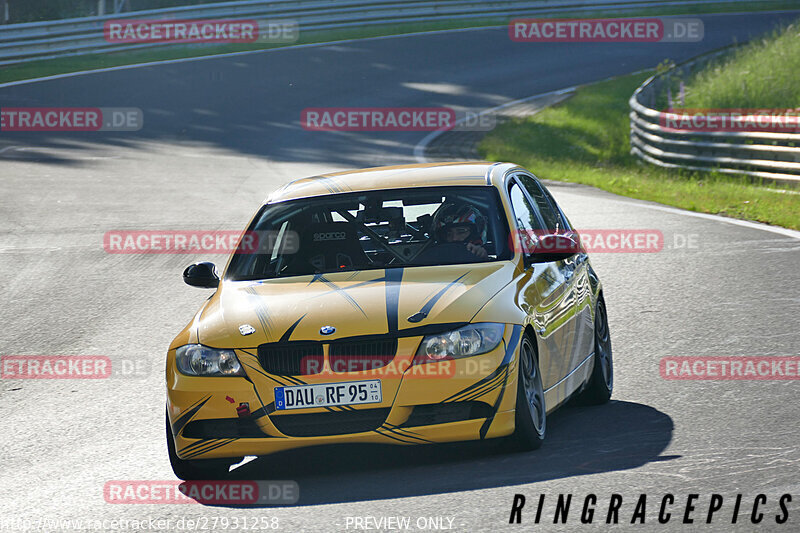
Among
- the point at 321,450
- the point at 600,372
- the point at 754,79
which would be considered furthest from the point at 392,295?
the point at 754,79

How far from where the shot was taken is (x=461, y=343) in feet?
20.5

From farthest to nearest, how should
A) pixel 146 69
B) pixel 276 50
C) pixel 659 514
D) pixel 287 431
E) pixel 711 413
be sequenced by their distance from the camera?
1. pixel 276 50
2. pixel 146 69
3. pixel 711 413
4. pixel 287 431
5. pixel 659 514

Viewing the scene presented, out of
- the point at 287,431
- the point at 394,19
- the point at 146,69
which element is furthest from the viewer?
the point at 394,19

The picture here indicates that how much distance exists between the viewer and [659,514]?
17.3 feet

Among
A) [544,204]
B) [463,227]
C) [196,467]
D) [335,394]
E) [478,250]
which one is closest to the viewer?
[335,394]

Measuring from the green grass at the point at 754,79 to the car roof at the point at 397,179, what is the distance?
17.6 metres

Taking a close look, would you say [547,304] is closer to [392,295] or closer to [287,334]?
[392,295]

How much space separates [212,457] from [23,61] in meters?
29.1

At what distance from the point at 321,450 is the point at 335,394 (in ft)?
1.01

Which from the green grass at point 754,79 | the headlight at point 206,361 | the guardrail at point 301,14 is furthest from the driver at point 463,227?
the guardrail at point 301,14

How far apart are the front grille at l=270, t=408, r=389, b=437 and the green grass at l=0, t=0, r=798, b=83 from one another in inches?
1073

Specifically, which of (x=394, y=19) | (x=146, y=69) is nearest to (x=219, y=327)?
(x=146, y=69)

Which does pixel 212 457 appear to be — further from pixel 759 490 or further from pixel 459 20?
pixel 459 20

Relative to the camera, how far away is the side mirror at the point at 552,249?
707 cm
